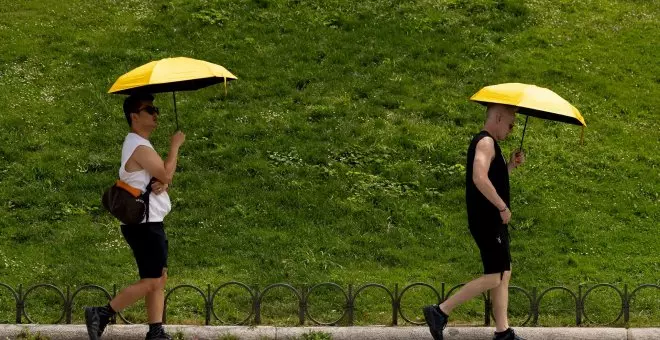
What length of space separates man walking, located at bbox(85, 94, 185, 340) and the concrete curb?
0.46 metres

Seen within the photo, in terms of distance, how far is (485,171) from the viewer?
678 centimetres

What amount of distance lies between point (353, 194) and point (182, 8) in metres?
6.79

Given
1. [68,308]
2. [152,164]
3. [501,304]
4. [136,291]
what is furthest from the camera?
[68,308]

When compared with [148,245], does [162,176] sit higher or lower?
higher

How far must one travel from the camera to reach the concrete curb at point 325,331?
725 centimetres

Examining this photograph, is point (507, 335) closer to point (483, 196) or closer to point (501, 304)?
point (501, 304)

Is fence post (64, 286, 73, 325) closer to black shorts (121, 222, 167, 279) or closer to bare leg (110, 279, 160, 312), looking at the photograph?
bare leg (110, 279, 160, 312)

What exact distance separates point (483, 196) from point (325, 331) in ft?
5.25

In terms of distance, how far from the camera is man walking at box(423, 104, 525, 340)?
6871 mm

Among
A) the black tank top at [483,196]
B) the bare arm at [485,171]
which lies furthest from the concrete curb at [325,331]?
the bare arm at [485,171]

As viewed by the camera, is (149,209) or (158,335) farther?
(158,335)

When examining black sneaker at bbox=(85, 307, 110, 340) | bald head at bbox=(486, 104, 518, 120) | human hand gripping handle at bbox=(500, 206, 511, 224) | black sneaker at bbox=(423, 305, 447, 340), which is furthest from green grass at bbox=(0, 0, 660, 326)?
bald head at bbox=(486, 104, 518, 120)

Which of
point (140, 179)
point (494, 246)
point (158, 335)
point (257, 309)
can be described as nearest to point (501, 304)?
point (494, 246)

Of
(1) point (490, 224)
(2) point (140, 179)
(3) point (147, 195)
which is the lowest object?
(1) point (490, 224)
